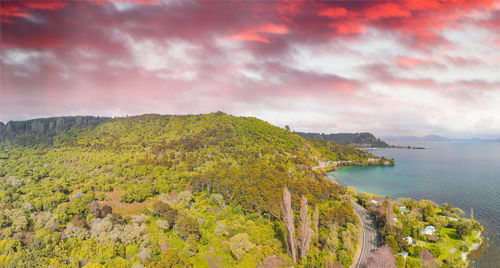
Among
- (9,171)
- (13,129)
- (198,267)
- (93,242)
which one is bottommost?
(198,267)

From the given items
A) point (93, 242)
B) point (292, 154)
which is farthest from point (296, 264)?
point (292, 154)

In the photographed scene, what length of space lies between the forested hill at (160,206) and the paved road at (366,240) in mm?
1958

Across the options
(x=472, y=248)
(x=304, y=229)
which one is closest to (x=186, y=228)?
(x=304, y=229)

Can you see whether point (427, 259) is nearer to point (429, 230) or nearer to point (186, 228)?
point (429, 230)

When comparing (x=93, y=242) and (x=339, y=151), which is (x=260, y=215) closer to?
(x=93, y=242)

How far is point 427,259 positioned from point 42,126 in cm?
18782

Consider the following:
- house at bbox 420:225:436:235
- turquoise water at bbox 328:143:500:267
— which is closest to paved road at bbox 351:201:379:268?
house at bbox 420:225:436:235

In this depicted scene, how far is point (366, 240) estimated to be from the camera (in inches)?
1711

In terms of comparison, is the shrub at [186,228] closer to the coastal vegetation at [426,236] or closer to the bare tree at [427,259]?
the coastal vegetation at [426,236]

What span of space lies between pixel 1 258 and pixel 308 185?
213ft

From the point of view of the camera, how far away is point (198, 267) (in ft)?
113

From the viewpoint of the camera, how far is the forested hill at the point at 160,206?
3547 cm

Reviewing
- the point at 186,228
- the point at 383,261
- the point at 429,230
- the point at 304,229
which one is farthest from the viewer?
the point at 429,230

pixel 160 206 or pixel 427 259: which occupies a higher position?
pixel 160 206
